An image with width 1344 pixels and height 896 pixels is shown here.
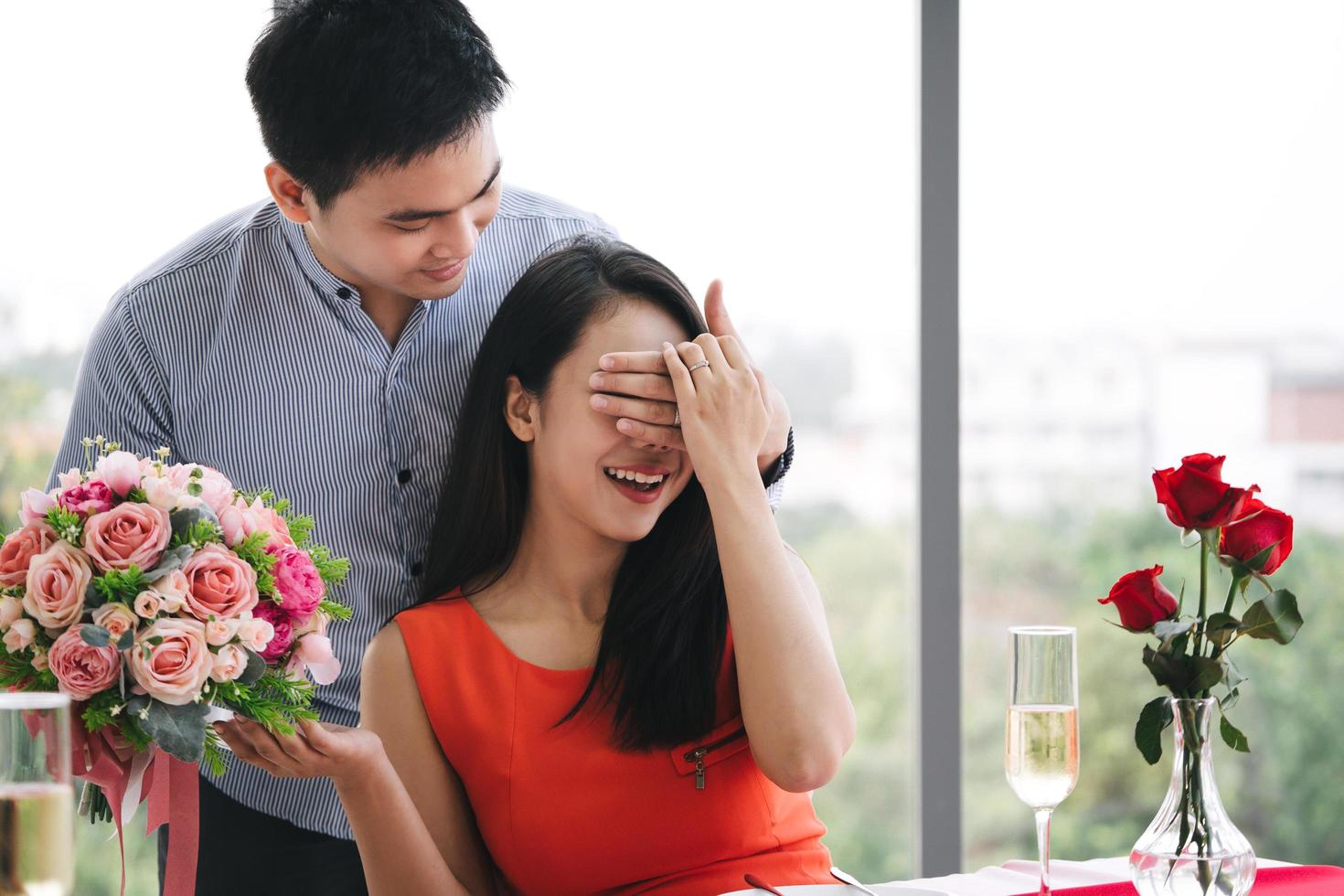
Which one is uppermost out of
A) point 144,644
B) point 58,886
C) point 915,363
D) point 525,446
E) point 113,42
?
point 113,42

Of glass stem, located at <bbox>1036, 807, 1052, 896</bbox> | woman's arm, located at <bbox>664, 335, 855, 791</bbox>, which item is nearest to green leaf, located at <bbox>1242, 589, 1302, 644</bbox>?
glass stem, located at <bbox>1036, 807, 1052, 896</bbox>

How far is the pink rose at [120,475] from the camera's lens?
1264 mm

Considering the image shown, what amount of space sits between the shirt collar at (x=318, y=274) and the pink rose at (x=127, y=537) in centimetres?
73

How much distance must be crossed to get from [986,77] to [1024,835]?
205cm

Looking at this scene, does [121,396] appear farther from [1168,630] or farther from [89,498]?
[1168,630]

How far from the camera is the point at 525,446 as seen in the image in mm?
1854

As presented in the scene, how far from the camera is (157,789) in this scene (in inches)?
51.6

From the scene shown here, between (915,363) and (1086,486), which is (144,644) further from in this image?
(1086,486)

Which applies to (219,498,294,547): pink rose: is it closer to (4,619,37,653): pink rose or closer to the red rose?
(4,619,37,653): pink rose

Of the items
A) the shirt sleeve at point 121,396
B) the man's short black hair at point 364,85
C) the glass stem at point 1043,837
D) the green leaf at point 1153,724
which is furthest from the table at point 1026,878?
the shirt sleeve at point 121,396

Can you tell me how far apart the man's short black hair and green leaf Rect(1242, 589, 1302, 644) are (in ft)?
3.47

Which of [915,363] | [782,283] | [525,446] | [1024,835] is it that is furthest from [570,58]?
[1024,835]

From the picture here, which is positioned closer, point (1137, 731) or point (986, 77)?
point (1137, 731)

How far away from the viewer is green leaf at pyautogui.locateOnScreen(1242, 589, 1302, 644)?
1.27m
